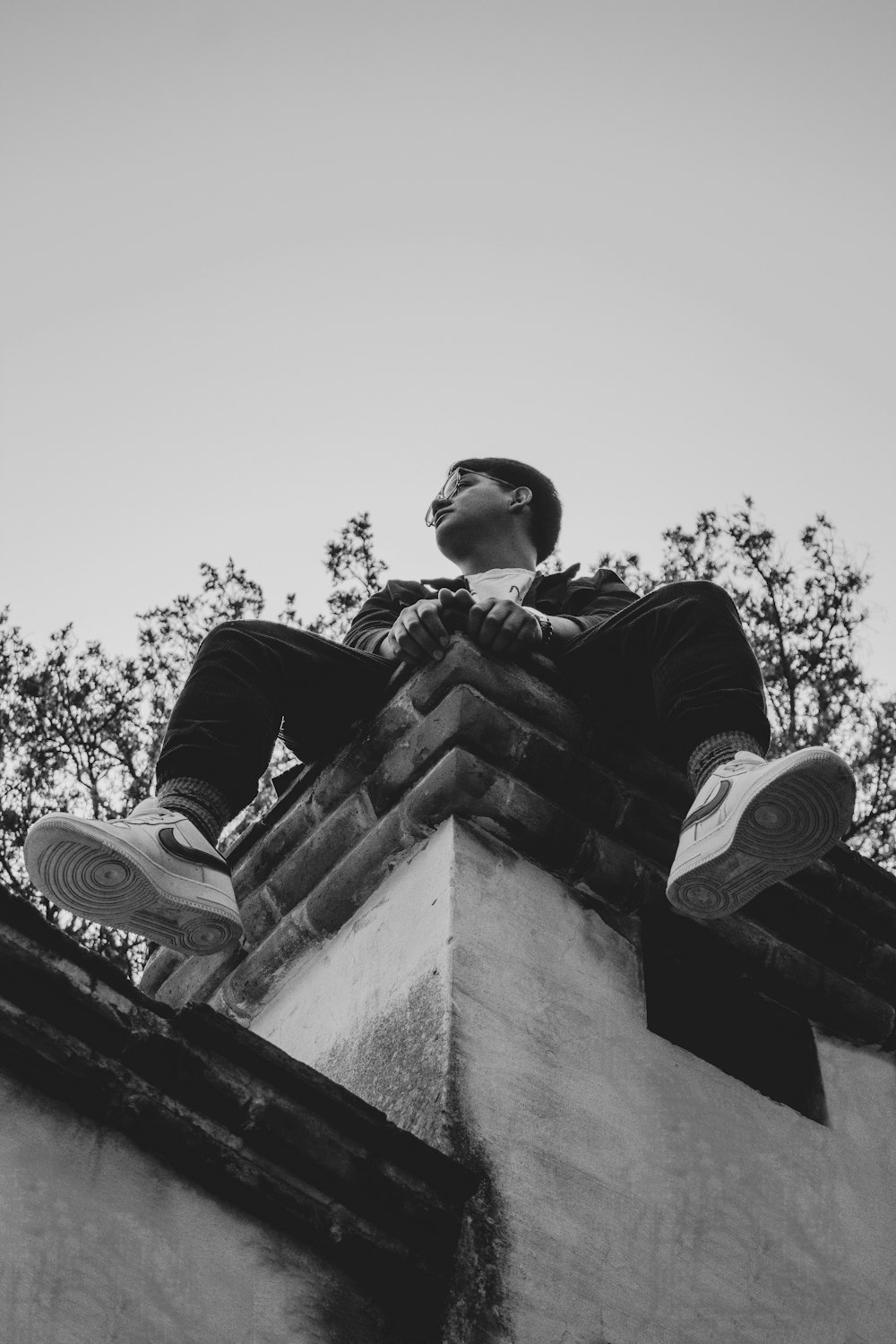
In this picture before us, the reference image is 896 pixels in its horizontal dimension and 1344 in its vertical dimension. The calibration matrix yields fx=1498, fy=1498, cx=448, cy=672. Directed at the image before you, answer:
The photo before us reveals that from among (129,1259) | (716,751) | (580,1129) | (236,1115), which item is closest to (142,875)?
(236,1115)

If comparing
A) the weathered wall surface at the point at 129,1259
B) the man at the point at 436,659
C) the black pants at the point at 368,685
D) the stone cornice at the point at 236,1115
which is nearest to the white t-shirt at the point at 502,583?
the man at the point at 436,659

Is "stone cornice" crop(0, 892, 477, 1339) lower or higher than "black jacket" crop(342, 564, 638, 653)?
lower

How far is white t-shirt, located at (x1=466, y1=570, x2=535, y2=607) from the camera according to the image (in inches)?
196

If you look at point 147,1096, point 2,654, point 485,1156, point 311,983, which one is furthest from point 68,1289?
point 2,654

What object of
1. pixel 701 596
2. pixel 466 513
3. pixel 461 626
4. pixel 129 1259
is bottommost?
pixel 129 1259

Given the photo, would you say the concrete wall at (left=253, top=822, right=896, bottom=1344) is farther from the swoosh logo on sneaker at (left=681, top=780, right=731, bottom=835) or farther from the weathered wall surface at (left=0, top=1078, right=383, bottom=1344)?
the swoosh logo on sneaker at (left=681, top=780, right=731, bottom=835)

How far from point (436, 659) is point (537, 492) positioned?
1790mm

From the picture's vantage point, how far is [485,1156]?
300 cm

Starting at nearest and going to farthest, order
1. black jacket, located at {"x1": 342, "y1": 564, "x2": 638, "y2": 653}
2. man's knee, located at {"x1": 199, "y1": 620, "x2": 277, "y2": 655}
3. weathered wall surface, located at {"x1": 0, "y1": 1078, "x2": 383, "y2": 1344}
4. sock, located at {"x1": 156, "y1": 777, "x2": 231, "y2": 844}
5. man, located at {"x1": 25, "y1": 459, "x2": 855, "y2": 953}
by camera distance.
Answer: weathered wall surface, located at {"x1": 0, "y1": 1078, "x2": 383, "y2": 1344} < man, located at {"x1": 25, "y1": 459, "x2": 855, "y2": 953} < sock, located at {"x1": 156, "y1": 777, "x2": 231, "y2": 844} < man's knee, located at {"x1": 199, "y1": 620, "x2": 277, "y2": 655} < black jacket, located at {"x1": 342, "y1": 564, "x2": 638, "y2": 653}

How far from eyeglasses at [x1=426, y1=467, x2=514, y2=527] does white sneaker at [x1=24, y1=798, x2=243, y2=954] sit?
7.59 ft

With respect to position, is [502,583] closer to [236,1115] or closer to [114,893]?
[114,893]

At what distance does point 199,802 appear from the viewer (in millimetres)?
3736

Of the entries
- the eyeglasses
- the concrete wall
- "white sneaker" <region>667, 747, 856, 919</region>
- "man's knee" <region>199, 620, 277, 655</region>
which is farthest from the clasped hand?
the eyeglasses

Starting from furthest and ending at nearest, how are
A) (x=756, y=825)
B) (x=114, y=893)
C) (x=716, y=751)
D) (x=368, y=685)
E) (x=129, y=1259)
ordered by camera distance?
(x=368, y=685)
(x=716, y=751)
(x=114, y=893)
(x=756, y=825)
(x=129, y=1259)
